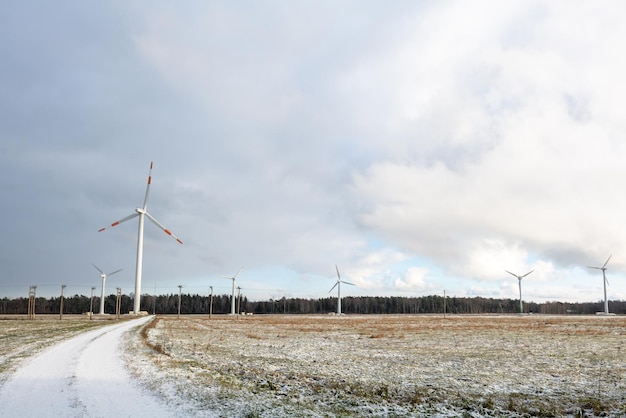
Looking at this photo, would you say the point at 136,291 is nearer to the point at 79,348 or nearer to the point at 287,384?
the point at 79,348


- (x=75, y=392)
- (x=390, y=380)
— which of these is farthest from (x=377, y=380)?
(x=75, y=392)

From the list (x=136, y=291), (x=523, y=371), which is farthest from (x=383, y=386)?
(x=136, y=291)

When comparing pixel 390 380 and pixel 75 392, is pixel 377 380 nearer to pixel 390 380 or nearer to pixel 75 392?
pixel 390 380

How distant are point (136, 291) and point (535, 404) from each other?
426 ft

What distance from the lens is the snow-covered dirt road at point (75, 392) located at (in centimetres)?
1408

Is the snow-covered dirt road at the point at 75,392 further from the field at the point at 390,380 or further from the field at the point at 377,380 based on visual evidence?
the field at the point at 390,380

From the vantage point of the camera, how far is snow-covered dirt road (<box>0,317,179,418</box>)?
14078mm

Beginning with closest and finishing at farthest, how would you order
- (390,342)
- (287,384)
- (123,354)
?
(287,384)
(123,354)
(390,342)

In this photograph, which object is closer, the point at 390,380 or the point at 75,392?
the point at 75,392

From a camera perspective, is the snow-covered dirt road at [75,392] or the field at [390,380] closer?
the snow-covered dirt road at [75,392]

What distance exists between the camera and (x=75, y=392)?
16.6 meters

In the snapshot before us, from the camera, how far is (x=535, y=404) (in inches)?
668

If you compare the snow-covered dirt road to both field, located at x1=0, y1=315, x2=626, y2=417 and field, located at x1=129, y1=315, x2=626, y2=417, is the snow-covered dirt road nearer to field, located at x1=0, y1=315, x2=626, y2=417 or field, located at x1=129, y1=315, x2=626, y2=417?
field, located at x1=0, y1=315, x2=626, y2=417

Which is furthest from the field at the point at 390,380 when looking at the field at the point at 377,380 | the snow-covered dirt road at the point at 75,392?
the snow-covered dirt road at the point at 75,392
